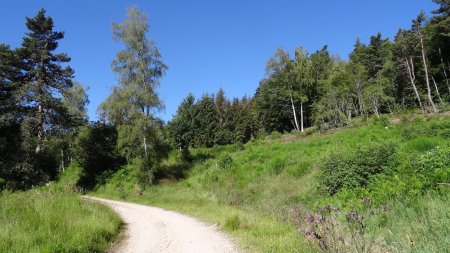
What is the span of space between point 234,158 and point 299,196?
1546cm

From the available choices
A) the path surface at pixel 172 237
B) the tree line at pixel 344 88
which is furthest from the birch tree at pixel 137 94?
the tree line at pixel 344 88

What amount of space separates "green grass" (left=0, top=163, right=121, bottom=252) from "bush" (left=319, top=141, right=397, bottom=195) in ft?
24.7

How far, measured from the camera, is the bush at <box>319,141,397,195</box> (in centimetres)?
1151

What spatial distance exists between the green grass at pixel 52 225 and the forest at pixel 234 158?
5 cm

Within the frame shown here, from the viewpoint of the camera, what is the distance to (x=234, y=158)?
1180 inches

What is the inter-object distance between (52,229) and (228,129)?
217 ft

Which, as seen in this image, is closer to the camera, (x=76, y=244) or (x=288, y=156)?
(x=76, y=244)

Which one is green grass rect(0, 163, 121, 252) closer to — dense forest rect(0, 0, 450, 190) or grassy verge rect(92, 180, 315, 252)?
grassy verge rect(92, 180, 315, 252)

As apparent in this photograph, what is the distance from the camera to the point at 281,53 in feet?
182

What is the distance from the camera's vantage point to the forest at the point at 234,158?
7.54m

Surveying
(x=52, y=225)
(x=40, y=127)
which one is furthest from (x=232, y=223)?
(x=40, y=127)

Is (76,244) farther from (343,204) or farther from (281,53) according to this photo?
(281,53)

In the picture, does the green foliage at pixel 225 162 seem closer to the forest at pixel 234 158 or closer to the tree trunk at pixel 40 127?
the forest at pixel 234 158

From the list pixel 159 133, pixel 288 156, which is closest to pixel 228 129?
pixel 159 133
